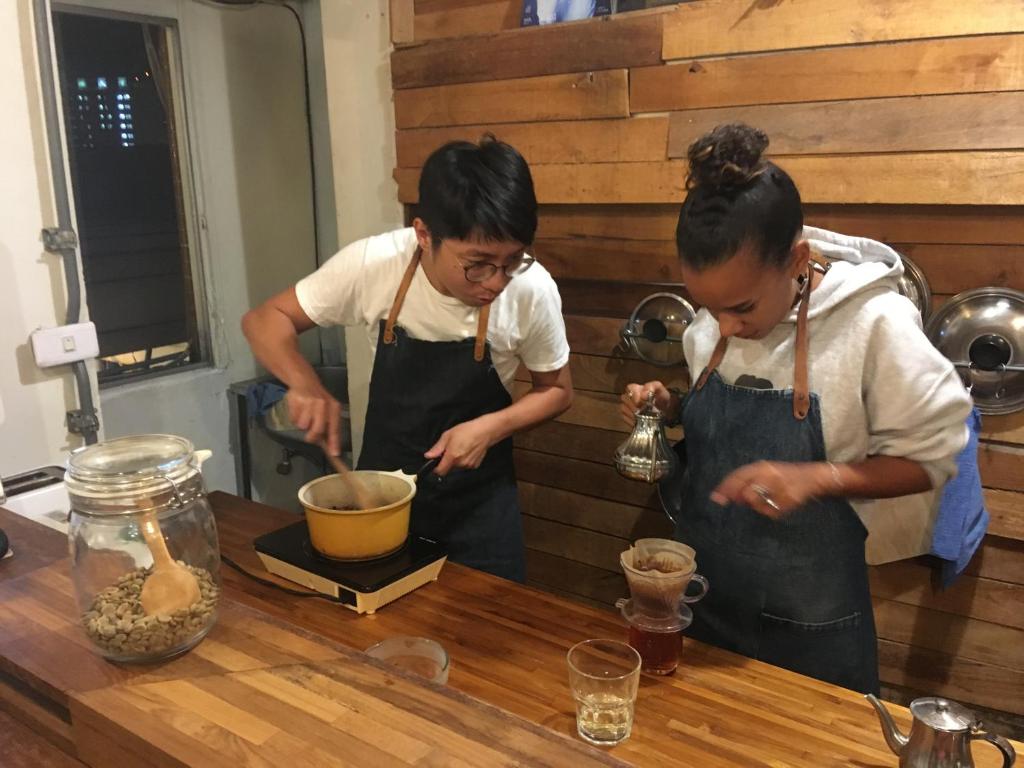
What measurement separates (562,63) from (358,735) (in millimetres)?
1973

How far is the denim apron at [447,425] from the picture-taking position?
1.79m

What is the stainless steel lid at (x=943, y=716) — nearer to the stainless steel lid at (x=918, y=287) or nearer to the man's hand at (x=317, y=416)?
the man's hand at (x=317, y=416)

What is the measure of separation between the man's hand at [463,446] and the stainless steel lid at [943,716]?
0.90m

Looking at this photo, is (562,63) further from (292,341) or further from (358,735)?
(358,735)

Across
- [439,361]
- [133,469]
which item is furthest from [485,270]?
[133,469]

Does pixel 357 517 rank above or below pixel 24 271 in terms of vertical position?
below

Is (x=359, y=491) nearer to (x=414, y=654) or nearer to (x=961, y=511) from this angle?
(x=414, y=654)

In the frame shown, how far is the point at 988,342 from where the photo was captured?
1.87 m

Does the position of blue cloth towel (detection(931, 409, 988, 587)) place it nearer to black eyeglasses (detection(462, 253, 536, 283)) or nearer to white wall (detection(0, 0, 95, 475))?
black eyeglasses (detection(462, 253, 536, 283))

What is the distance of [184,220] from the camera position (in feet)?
10.2

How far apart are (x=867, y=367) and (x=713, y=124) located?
104 cm

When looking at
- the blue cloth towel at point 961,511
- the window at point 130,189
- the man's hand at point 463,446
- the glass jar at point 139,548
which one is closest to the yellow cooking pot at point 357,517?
the man's hand at point 463,446

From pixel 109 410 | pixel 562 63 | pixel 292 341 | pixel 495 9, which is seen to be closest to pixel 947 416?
pixel 292 341

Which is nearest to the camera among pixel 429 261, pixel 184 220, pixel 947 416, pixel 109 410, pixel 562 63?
pixel 947 416
